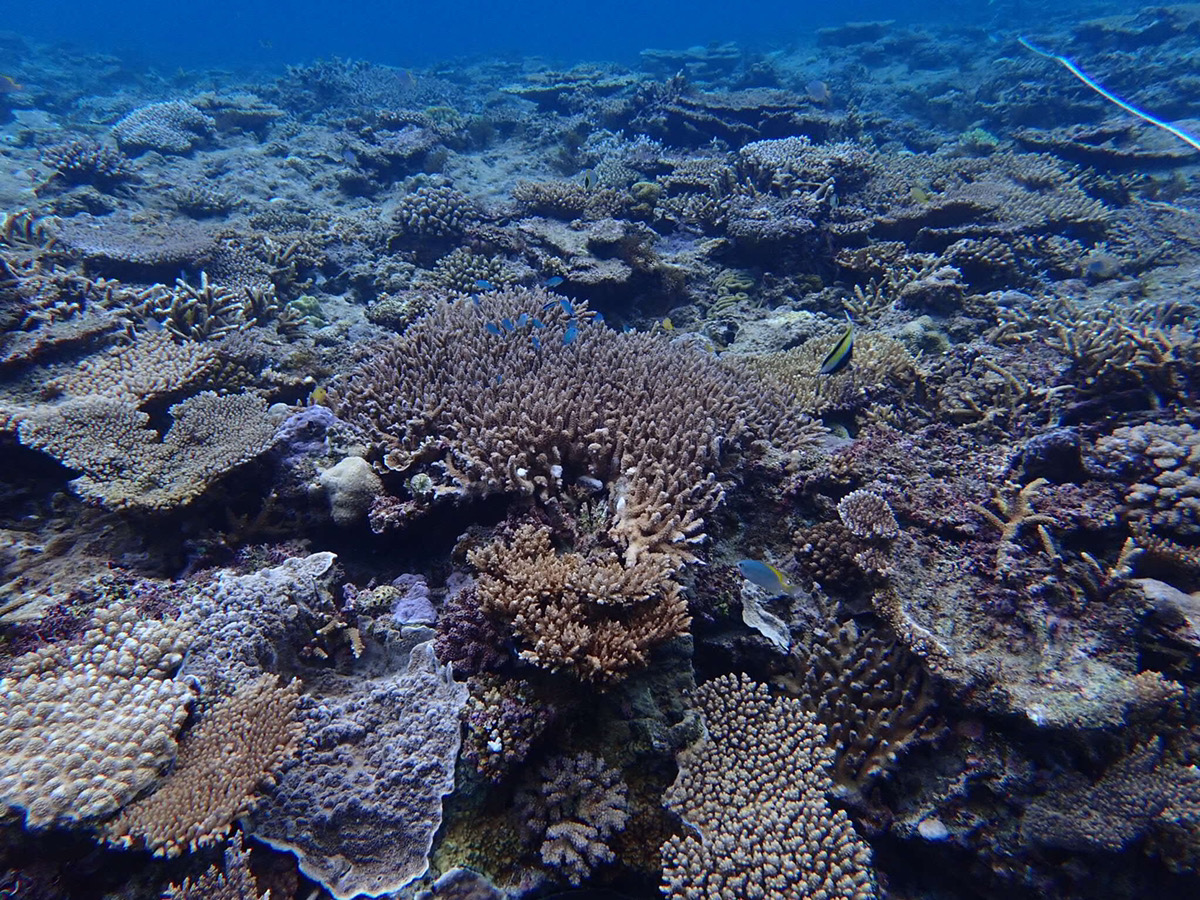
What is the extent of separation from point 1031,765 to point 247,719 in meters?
4.11

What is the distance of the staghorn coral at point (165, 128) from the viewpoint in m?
12.4

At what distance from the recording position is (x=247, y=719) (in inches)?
107

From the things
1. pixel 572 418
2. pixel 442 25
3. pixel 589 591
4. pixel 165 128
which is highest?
pixel 442 25

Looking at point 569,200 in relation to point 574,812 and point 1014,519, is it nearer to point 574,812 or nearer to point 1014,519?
point 1014,519

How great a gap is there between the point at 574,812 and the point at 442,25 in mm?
89095

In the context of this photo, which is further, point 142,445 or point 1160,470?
point 142,445

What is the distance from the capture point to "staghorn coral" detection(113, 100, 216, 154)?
1241 centimetres

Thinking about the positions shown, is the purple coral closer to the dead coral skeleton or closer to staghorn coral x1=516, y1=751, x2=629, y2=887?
staghorn coral x1=516, y1=751, x2=629, y2=887

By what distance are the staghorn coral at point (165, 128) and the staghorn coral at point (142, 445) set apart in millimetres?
12174

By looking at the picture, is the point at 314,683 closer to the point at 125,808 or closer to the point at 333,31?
the point at 125,808

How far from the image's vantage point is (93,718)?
256cm

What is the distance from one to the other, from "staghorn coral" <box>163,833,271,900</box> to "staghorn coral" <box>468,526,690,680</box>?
57.4 inches

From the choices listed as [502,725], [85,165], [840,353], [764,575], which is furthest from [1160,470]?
[85,165]

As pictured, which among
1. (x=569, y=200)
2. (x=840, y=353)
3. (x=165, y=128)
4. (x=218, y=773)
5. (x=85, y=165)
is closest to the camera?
(x=218, y=773)
